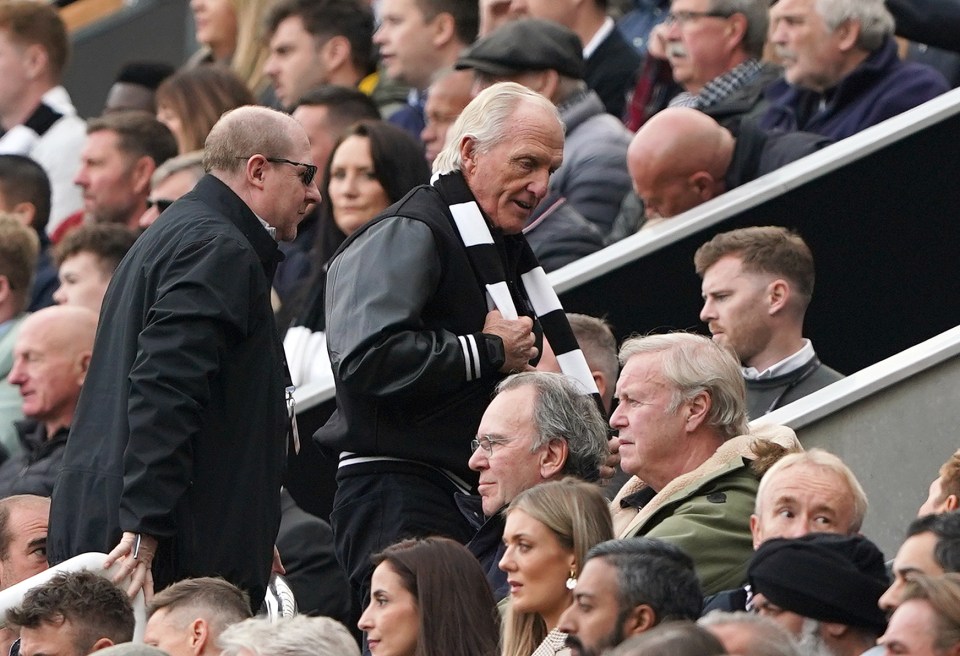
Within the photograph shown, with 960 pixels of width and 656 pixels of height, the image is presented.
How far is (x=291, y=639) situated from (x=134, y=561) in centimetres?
85

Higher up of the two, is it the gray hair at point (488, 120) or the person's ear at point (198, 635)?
the gray hair at point (488, 120)

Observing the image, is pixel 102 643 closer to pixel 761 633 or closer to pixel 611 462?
pixel 611 462

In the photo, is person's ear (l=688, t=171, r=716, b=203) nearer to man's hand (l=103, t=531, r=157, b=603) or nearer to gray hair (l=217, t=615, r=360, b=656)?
man's hand (l=103, t=531, r=157, b=603)

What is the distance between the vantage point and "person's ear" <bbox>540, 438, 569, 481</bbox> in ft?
21.0

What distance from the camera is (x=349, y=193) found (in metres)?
8.57

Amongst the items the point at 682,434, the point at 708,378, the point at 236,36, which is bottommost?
the point at 682,434

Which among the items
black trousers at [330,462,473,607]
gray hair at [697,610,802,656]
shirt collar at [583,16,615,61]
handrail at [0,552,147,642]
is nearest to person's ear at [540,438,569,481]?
black trousers at [330,462,473,607]

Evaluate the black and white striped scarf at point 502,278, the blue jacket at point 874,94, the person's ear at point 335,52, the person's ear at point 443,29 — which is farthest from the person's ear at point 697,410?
the person's ear at point 335,52

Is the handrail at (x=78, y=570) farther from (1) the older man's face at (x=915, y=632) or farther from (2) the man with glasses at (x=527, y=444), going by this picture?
(1) the older man's face at (x=915, y=632)

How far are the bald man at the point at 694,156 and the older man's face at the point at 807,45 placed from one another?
1.42 feet

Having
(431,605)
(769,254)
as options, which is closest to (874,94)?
(769,254)

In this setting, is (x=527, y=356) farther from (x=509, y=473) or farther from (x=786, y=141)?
(x=786, y=141)

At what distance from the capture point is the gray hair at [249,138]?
21.3ft

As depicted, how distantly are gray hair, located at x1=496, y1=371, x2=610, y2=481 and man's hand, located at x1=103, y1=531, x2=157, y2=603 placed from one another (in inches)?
43.4
